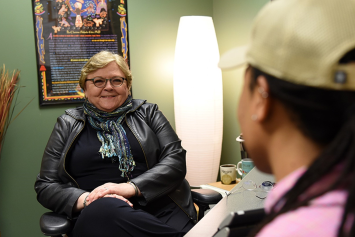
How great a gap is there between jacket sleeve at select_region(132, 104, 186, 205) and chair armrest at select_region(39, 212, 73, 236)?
0.40 metres

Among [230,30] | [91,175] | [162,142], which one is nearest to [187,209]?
[162,142]

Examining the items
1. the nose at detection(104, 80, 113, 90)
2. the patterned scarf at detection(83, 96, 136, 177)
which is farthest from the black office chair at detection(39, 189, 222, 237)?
the nose at detection(104, 80, 113, 90)

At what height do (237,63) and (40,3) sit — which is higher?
(40,3)

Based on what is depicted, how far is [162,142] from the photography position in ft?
6.52

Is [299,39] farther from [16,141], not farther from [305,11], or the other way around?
[16,141]

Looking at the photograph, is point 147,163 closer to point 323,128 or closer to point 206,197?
point 206,197

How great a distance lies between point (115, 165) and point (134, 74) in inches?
50.3

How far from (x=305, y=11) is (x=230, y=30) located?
2.82 metres

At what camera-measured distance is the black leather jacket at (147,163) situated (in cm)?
175

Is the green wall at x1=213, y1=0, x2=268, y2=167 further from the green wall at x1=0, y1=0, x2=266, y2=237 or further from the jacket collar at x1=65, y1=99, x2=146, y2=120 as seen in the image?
the jacket collar at x1=65, y1=99, x2=146, y2=120

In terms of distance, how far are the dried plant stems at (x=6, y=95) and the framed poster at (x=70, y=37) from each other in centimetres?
18

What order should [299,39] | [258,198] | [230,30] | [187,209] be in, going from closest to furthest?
[299,39], [258,198], [187,209], [230,30]

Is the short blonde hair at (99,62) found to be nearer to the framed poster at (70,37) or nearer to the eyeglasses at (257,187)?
the framed poster at (70,37)

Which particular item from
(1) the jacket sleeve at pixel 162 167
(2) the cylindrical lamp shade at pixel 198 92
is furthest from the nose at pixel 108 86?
(2) the cylindrical lamp shade at pixel 198 92
